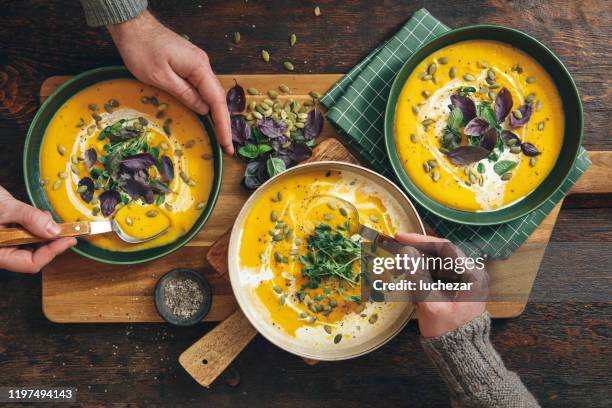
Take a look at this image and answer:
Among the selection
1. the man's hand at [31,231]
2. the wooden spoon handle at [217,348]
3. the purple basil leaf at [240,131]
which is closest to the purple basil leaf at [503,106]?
the purple basil leaf at [240,131]

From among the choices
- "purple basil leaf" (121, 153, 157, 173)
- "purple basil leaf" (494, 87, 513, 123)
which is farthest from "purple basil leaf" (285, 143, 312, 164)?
"purple basil leaf" (494, 87, 513, 123)

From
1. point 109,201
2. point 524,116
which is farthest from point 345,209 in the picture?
point 109,201

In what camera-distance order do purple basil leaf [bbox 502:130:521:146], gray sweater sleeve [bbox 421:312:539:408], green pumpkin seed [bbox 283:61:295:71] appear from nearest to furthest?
1. gray sweater sleeve [bbox 421:312:539:408]
2. purple basil leaf [bbox 502:130:521:146]
3. green pumpkin seed [bbox 283:61:295:71]

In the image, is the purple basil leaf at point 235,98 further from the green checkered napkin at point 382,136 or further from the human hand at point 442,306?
the human hand at point 442,306

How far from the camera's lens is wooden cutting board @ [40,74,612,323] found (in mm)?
2109

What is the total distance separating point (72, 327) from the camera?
89.4 inches

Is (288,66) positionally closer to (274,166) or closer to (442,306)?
(274,166)

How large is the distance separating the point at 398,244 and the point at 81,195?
48.9 inches

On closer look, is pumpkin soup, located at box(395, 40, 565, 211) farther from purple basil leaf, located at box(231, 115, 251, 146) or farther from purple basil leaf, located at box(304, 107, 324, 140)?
purple basil leaf, located at box(231, 115, 251, 146)

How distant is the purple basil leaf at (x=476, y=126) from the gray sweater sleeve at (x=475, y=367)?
701mm

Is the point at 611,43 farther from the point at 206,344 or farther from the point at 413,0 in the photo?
the point at 206,344

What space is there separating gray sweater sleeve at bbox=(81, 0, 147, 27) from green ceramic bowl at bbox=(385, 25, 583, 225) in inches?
39.4

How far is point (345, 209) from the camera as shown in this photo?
201 cm

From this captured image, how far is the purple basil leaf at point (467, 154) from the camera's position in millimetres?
2002
